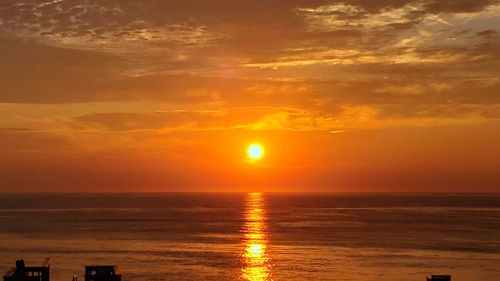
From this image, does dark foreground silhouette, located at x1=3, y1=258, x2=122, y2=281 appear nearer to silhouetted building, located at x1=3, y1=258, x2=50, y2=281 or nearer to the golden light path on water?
silhouetted building, located at x1=3, y1=258, x2=50, y2=281

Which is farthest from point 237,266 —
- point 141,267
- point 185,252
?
point 185,252

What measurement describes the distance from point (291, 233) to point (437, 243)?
3026cm

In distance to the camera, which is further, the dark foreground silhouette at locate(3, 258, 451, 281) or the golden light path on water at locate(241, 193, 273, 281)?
the golden light path on water at locate(241, 193, 273, 281)

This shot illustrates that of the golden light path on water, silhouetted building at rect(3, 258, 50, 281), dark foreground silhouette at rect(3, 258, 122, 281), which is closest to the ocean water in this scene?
the golden light path on water

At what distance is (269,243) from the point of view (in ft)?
345

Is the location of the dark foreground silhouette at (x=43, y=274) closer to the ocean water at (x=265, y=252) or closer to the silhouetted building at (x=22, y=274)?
the silhouetted building at (x=22, y=274)

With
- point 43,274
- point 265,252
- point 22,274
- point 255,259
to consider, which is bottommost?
point 22,274

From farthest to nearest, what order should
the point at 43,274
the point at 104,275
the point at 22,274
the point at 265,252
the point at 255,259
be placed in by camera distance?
the point at 265,252 → the point at 255,259 → the point at 43,274 → the point at 104,275 → the point at 22,274

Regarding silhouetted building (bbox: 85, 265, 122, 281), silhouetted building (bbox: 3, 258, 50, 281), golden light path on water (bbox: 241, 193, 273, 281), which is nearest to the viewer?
silhouetted building (bbox: 3, 258, 50, 281)

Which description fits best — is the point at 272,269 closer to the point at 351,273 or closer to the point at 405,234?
the point at 351,273

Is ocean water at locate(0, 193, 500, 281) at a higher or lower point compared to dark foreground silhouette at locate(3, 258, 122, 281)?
higher

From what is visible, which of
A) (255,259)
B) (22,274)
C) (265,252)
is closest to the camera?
(22,274)

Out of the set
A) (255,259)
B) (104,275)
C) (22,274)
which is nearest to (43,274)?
(22,274)

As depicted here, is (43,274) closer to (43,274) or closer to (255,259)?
(43,274)
